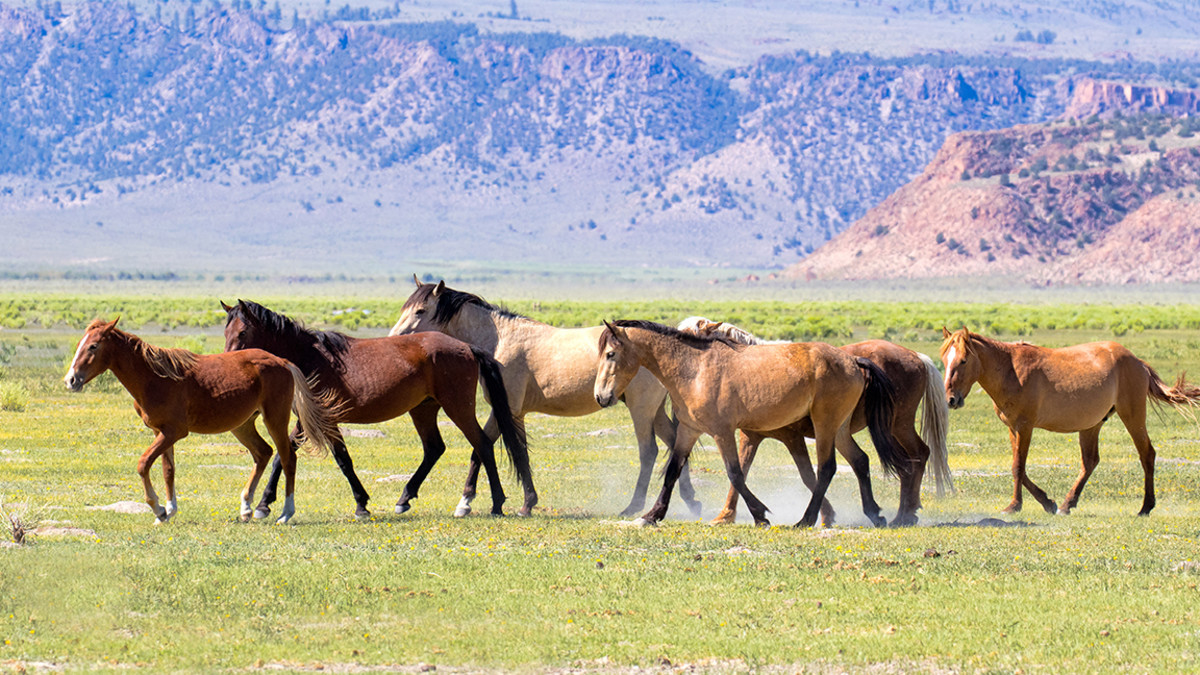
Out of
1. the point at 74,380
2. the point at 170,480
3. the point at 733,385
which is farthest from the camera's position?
the point at 733,385

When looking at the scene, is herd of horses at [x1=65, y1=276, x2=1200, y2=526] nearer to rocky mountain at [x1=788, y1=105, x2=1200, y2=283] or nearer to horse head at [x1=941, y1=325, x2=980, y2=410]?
horse head at [x1=941, y1=325, x2=980, y2=410]

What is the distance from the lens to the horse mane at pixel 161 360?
1377 centimetres

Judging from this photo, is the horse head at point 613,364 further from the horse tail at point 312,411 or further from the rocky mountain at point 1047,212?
the rocky mountain at point 1047,212

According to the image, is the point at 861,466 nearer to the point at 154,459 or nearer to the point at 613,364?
the point at 613,364

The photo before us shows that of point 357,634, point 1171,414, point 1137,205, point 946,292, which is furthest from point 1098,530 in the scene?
point 1137,205

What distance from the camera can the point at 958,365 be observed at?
1530cm

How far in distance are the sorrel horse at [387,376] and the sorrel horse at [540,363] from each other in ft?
1.50

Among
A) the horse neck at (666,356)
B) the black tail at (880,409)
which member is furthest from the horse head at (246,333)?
the black tail at (880,409)

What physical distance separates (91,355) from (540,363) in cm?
457

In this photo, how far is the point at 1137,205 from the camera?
519ft

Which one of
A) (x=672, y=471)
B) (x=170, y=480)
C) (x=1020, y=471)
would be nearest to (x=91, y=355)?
(x=170, y=480)

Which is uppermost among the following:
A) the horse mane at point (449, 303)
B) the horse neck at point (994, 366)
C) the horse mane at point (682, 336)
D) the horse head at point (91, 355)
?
the horse head at point (91, 355)

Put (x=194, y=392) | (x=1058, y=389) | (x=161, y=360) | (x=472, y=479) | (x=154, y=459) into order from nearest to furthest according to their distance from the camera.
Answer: (x=154, y=459) < (x=161, y=360) < (x=194, y=392) < (x=472, y=479) < (x=1058, y=389)

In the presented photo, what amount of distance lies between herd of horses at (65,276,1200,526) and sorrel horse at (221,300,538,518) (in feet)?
0.06
